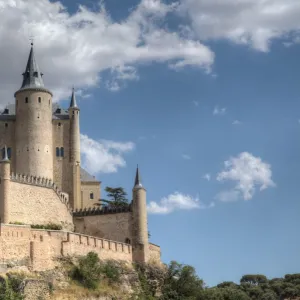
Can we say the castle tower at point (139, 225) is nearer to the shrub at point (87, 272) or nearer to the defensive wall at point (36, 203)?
the defensive wall at point (36, 203)

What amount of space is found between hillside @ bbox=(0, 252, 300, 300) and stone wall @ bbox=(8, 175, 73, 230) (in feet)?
25.9

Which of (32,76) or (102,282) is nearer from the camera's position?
(102,282)

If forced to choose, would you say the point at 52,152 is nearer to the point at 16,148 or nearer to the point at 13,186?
the point at 16,148

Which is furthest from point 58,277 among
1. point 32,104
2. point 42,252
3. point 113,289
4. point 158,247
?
point 32,104

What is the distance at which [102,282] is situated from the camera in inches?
2169

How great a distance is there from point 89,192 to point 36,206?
1192 cm

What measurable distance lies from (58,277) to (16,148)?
20.4 m

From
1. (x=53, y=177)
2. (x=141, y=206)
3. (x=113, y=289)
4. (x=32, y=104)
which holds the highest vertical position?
(x=32, y=104)

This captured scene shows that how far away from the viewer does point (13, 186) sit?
59.3 meters

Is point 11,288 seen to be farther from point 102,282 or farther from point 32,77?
point 32,77

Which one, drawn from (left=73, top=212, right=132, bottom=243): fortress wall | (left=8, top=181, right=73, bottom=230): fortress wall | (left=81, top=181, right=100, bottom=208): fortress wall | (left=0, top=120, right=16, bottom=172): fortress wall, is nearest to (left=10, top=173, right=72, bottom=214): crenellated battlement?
(left=8, top=181, right=73, bottom=230): fortress wall

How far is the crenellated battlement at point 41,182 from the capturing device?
6078cm

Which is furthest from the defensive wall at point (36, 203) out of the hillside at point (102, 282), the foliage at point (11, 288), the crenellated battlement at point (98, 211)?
the foliage at point (11, 288)

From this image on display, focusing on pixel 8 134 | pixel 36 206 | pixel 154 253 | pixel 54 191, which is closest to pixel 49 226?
pixel 36 206
